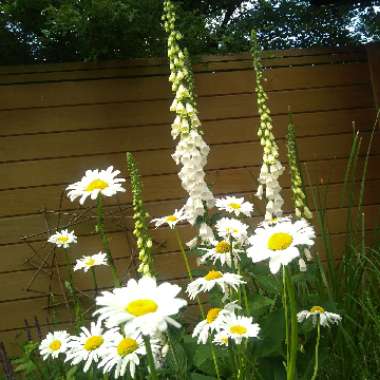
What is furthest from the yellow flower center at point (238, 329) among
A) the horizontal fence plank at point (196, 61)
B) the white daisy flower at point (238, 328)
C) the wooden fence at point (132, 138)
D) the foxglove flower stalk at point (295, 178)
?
the horizontal fence plank at point (196, 61)

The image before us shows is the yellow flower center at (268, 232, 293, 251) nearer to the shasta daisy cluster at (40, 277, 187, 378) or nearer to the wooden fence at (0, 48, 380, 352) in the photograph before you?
the shasta daisy cluster at (40, 277, 187, 378)

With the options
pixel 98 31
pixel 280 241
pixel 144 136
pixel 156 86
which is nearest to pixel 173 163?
pixel 144 136

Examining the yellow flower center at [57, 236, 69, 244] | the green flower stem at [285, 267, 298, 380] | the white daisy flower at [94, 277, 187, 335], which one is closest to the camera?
the white daisy flower at [94, 277, 187, 335]

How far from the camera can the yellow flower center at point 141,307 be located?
0.71m

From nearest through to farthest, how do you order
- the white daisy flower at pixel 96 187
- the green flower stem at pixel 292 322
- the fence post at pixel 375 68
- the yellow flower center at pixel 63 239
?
1. the green flower stem at pixel 292 322
2. the white daisy flower at pixel 96 187
3. the yellow flower center at pixel 63 239
4. the fence post at pixel 375 68

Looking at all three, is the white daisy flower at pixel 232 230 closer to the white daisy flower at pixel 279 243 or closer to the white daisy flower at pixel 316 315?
the white daisy flower at pixel 316 315

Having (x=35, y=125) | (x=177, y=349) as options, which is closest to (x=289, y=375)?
(x=177, y=349)

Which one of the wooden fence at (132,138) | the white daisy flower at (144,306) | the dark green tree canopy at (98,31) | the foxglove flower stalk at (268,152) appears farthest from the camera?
the wooden fence at (132,138)

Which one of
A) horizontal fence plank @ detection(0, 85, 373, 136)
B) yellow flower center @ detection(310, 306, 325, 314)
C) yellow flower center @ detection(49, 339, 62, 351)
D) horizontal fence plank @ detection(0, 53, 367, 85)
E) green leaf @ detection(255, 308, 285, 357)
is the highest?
horizontal fence plank @ detection(0, 53, 367, 85)

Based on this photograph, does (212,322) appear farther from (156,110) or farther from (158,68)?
(158,68)

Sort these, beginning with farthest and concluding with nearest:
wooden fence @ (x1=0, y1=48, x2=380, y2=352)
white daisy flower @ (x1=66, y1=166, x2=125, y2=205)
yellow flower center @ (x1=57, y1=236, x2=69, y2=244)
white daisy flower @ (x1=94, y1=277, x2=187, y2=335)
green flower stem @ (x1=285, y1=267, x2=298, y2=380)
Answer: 1. wooden fence @ (x1=0, y1=48, x2=380, y2=352)
2. yellow flower center @ (x1=57, y1=236, x2=69, y2=244)
3. white daisy flower @ (x1=66, y1=166, x2=125, y2=205)
4. green flower stem @ (x1=285, y1=267, x2=298, y2=380)
5. white daisy flower @ (x1=94, y1=277, x2=187, y2=335)

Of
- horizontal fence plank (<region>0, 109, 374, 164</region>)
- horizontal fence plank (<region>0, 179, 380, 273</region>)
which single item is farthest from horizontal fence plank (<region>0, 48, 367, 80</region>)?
horizontal fence plank (<region>0, 179, 380, 273</region>)

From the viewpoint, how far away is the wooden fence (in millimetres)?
2664

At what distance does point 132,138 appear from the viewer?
9.23 feet
